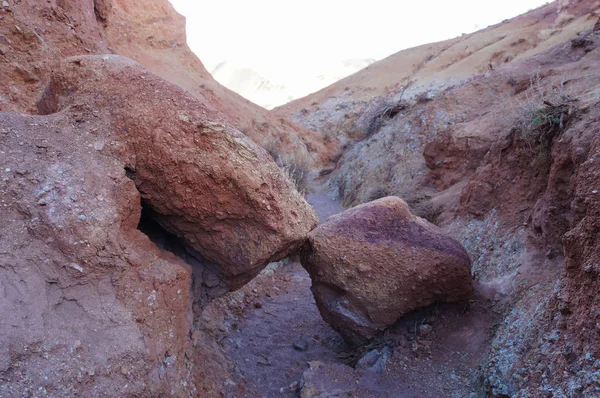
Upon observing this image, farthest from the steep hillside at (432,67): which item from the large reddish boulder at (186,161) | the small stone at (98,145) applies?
the small stone at (98,145)

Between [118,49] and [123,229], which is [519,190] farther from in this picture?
[118,49]

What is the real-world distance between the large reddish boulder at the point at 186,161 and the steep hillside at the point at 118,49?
5.65 ft

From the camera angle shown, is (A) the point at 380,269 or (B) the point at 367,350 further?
(B) the point at 367,350

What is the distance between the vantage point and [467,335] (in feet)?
13.5

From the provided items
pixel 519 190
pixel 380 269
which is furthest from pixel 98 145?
pixel 519 190

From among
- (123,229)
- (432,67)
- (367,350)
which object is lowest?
(367,350)

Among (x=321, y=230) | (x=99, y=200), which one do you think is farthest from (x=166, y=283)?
(x=321, y=230)

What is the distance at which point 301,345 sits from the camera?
5.00m

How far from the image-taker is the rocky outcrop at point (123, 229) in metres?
2.45

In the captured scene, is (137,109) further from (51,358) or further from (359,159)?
(359,159)

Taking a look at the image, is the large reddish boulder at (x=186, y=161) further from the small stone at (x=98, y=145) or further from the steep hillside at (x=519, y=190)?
the steep hillside at (x=519, y=190)

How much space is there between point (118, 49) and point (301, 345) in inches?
467

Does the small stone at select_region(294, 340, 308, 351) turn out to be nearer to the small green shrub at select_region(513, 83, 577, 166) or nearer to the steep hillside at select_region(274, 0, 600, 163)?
the small green shrub at select_region(513, 83, 577, 166)

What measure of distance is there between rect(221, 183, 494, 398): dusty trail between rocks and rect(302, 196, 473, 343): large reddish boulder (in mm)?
221
